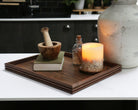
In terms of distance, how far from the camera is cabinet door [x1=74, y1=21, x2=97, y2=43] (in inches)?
115

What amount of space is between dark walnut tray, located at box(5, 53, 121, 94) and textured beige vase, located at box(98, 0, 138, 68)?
67mm

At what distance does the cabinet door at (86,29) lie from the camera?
9.55ft

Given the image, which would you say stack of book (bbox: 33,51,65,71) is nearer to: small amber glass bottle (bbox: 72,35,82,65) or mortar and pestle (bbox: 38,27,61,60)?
mortar and pestle (bbox: 38,27,61,60)

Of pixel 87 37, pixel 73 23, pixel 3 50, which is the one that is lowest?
pixel 3 50

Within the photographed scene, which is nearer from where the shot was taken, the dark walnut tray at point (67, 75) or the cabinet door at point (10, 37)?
the dark walnut tray at point (67, 75)

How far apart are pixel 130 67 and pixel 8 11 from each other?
2.51 meters

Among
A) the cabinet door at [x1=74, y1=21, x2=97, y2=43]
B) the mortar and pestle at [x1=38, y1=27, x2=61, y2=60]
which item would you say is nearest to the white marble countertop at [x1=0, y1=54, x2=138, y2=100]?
the mortar and pestle at [x1=38, y1=27, x2=61, y2=60]

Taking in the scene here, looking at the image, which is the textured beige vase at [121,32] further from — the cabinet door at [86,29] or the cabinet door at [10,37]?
the cabinet door at [10,37]

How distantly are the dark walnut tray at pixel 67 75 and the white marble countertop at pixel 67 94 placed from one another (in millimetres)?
21

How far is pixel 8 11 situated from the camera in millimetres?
3217

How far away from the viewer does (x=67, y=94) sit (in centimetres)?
86

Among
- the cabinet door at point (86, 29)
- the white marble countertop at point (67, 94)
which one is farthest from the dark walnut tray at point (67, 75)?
the cabinet door at point (86, 29)
